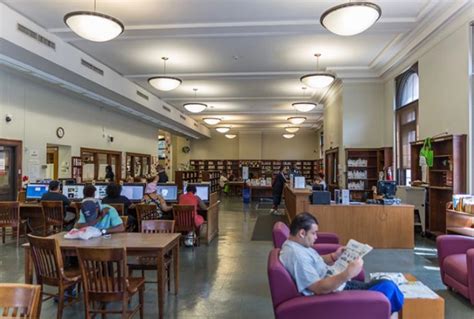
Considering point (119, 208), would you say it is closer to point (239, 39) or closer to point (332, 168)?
point (239, 39)

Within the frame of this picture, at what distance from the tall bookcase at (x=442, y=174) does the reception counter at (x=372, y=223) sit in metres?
0.72

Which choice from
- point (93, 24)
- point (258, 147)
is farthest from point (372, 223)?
point (258, 147)

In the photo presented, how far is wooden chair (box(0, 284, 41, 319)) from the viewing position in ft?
5.89

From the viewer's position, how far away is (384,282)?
2.71 metres

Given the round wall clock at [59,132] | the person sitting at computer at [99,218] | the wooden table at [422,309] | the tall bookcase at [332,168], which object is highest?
the round wall clock at [59,132]

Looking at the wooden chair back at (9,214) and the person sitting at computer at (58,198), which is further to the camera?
the person sitting at computer at (58,198)

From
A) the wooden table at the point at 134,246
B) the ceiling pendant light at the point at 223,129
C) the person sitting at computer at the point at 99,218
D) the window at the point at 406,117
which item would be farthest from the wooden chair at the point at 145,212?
the ceiling pendant light at the point at 223,129

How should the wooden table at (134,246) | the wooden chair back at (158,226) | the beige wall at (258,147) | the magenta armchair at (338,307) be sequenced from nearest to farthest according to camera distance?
the magenta armchair at (338,307), the wooden table at (134,246), the wooden chair back at (158,226), the beige wall at (258,147)

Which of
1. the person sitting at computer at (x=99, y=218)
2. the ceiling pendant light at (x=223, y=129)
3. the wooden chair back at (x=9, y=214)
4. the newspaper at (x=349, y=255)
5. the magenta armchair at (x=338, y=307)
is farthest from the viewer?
the ceiling pendant light at (x=223, y=129)

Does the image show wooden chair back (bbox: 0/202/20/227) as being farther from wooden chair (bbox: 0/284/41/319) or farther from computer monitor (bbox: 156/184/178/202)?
wooden chair (bbox: 0/284/41/319)

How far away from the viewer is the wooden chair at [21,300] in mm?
1796

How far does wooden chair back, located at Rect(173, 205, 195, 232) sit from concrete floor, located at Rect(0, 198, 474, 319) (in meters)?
0.39

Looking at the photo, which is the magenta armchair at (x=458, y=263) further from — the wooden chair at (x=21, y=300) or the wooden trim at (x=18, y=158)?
the wooden trim at (x=18, y=158)

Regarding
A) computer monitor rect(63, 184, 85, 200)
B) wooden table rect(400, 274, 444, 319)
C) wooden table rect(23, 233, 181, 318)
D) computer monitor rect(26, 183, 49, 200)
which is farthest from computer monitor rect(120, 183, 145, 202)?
wooden table rect(400, 274, 444, 319)
